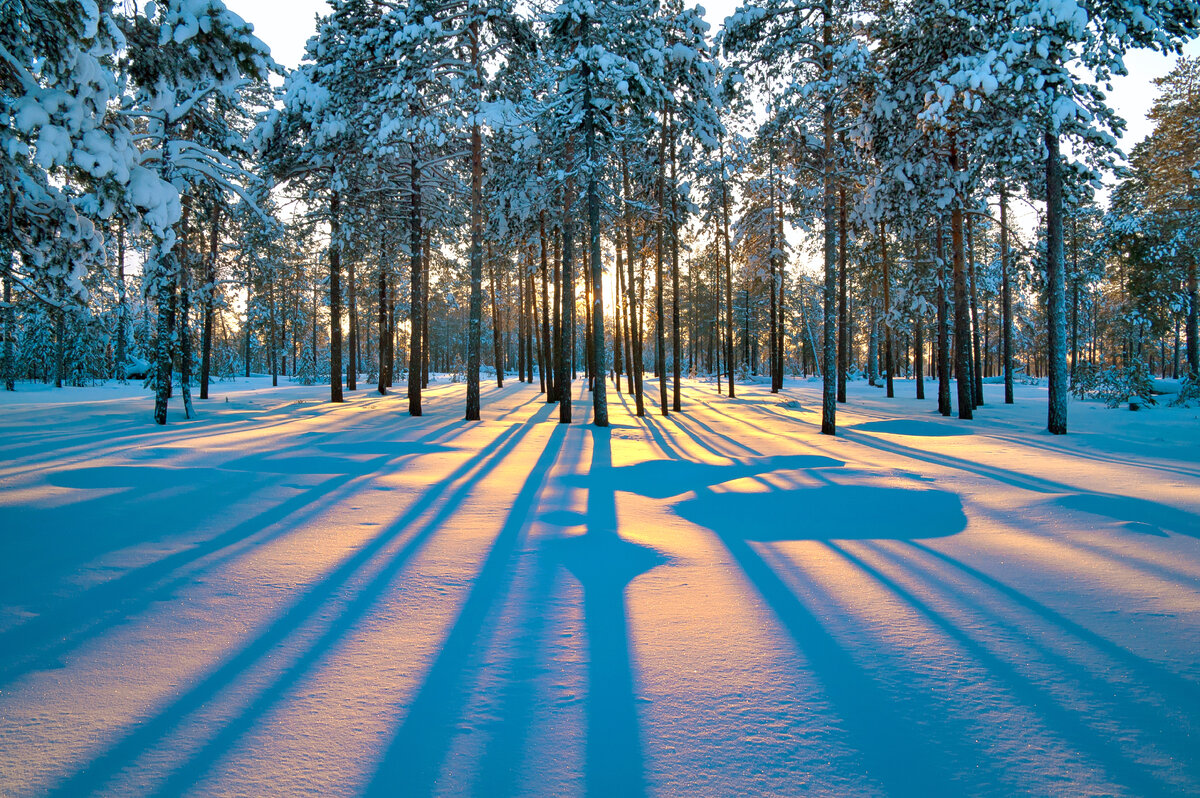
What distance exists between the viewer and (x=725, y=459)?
9867mm

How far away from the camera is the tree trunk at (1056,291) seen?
12.7 metres

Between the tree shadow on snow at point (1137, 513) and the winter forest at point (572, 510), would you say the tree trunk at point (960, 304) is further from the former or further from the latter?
the tree shadow on snow at point (1137, 513)

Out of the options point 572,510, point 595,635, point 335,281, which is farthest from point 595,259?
point 595,635

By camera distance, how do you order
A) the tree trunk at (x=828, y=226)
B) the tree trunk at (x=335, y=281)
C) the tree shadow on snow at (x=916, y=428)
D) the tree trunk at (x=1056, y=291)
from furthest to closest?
1. the tree trunk at (x=335, y=281)
2. the tree shadow on snow at (x=916, y=428)
3. the tree trunk at (x=828, y=226)
4. the tree trunk at (x=1056, y=291)

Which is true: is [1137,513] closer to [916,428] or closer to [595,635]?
[595,635]

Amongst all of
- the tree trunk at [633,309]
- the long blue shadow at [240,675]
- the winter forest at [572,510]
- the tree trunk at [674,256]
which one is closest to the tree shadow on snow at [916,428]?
the winter forest at [572,510]

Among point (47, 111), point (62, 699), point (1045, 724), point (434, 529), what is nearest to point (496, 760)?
point (62, 699)

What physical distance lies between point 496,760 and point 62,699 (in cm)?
206

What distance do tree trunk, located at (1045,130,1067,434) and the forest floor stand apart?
6.28m

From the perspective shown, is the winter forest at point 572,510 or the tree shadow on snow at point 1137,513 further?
the tree shadow on snow at point 1137,513

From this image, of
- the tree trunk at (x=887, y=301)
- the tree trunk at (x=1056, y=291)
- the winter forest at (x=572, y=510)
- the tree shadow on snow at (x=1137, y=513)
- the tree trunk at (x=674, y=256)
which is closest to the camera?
the winter forest at (x=572, y=510)

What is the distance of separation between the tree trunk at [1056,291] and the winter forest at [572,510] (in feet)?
0.28

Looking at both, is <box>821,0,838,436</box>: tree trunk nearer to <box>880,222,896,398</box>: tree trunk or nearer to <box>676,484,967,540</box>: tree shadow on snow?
<box>676,484,967,540</box>: tree shadow on snow

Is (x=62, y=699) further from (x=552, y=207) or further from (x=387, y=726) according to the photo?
(x=552, y=207)
